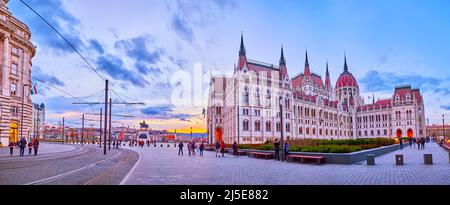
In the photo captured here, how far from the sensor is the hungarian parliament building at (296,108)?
81.0 meters

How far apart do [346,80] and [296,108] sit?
197ft

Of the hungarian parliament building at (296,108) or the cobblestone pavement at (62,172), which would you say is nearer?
the cobblestone pavement at (62,172)

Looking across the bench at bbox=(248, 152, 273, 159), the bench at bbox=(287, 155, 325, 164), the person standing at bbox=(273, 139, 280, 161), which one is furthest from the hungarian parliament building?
the bench at bbox=(287, 155, 325, 164)

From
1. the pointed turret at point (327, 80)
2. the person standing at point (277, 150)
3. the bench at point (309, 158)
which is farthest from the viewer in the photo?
the pointed turret at point (327, 80)

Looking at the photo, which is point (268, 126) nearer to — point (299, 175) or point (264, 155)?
point (264, 155)

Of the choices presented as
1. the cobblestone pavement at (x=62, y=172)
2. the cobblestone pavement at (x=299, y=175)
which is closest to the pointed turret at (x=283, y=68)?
the cobblestone pavement at (x=299, y=175)

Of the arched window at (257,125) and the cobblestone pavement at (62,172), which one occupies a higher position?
the arched window at (257,125)

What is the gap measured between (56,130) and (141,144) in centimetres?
9943

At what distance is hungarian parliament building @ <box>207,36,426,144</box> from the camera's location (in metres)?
81.0

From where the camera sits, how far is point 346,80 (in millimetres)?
149250

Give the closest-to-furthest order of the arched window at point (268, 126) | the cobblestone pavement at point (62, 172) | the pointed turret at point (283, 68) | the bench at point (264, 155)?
the cobblestone pavement at point (62, 172) < the bench at point (264, 155) < the arched window at point (268, 126) < the pointed turret at point (283, 68)

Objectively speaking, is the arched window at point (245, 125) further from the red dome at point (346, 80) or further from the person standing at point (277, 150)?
the red dome at point (346, 80)

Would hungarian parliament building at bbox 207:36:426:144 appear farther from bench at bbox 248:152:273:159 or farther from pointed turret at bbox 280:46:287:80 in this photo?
bench at bbox 248:152:273:159
